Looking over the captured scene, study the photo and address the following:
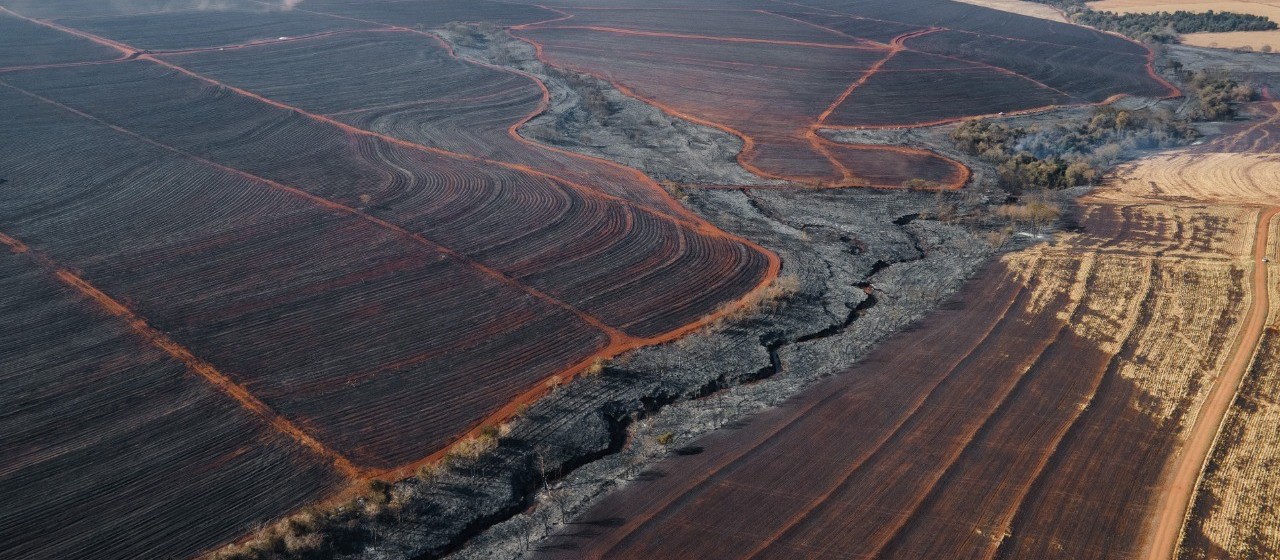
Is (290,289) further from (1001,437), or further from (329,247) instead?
(1001,437)

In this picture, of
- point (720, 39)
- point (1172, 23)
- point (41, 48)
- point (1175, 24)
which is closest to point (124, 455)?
point (41, 48)

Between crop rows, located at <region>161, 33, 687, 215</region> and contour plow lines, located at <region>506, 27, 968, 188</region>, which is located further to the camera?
crop rows, located at <region>161, 33, 687, 215</region>

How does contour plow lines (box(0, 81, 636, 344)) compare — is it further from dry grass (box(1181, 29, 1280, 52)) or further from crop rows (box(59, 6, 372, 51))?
dry grass (box(1181, 29, 1280, 52))

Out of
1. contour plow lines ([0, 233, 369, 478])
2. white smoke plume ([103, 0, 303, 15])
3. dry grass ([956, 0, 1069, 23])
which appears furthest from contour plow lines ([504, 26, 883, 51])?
contour plow lines ([0, 233, 369, 478])

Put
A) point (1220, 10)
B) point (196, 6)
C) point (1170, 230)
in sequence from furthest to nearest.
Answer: point (1220, 10) < point (196, 6) < point (1170, 230)

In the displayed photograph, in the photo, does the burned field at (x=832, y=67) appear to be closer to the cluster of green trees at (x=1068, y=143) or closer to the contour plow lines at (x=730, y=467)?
the cluster of green trees at (x=1068, y=143)

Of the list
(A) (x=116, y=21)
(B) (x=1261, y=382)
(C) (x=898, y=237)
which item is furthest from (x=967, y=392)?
(A) (x=116, y=21)
